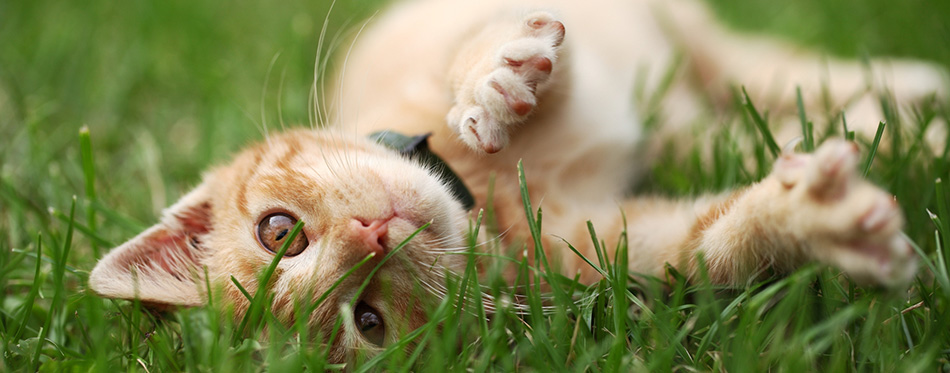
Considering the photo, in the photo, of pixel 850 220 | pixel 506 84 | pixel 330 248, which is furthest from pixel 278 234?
pixel 850 220

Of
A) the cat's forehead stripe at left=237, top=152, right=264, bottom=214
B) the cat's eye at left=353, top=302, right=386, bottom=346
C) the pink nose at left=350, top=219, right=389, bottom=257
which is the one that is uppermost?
the cat's forehead stripe at left=237, top=152, right=264, bottom=214

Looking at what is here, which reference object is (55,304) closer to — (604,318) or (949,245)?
(604,318)

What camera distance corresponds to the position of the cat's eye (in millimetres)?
1515

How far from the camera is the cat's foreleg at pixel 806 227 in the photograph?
101cm

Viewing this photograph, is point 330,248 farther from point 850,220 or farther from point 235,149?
point 235,149

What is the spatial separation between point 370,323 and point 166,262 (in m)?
0.61

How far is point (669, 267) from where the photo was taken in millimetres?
1469

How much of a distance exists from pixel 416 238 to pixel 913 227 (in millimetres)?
1221

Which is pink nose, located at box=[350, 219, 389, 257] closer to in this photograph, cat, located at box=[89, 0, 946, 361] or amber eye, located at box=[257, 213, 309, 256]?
cat, located at box=[89, 0, 946, 361]

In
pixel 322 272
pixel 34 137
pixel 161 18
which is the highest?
pixel 161 18

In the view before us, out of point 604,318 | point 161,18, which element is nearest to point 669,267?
point 604,318

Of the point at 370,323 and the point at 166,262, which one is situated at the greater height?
the point at 166,262

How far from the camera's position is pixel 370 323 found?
1.51 meters

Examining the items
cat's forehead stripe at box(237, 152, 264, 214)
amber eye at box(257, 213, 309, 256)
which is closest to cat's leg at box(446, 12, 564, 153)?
amber eye at box(257, 213, 309, 256)
